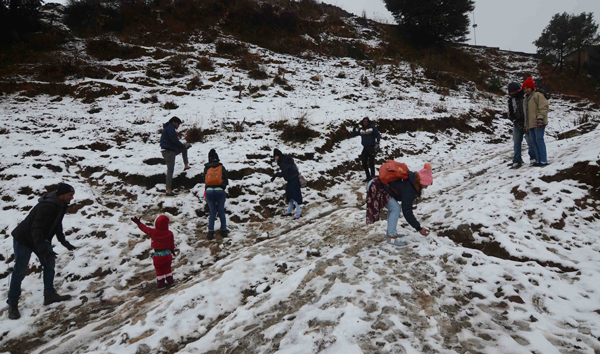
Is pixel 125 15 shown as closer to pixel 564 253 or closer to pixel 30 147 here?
pixel 30 147

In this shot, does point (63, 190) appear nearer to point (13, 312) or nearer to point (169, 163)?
point (13, 312)

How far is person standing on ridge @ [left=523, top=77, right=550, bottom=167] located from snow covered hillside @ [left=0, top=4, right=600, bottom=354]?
455 millimetres

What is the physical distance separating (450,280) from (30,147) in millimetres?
11934

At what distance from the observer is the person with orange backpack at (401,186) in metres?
4.51

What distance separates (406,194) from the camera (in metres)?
4.58

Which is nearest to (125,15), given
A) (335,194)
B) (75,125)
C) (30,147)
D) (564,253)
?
(75,125)

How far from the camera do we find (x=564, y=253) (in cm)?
368

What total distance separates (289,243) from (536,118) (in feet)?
20.4

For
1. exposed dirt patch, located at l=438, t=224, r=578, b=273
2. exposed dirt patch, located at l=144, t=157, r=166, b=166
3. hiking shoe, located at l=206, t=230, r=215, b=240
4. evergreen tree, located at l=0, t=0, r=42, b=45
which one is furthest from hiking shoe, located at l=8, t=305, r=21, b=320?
evergreen tree, located at l=0, t=0, r=42, b=45

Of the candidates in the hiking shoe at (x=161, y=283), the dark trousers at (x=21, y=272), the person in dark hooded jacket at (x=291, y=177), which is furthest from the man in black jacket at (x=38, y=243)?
the person in dark hooded jacket at (x=291, y=177)

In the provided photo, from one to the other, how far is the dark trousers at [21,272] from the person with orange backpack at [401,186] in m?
5.73

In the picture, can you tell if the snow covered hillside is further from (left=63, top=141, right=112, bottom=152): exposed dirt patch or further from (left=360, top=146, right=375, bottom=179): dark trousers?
(left=360, top=146, right=375, bottom=179): dark trousers

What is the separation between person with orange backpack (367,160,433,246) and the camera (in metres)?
4.51

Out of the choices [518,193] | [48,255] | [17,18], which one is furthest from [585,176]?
[17,18]
